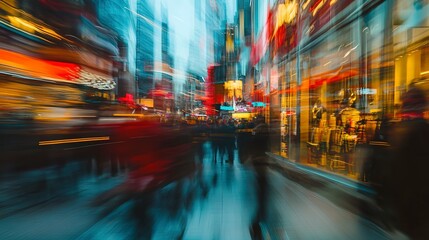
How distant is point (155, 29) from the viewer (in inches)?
492

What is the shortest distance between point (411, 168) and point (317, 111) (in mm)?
7898

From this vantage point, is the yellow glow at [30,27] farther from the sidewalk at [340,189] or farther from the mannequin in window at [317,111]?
the mannequin in window at [317,111]

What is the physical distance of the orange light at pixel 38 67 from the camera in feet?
21.3

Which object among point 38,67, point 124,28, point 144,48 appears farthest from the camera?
point 144,48

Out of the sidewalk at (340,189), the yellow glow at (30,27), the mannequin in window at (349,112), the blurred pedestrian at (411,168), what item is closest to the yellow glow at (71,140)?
the yellow glow at (30,27)

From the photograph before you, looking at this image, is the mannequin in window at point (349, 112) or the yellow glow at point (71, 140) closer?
the yellow glow at point (71, 140)

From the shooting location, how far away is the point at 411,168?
163 inches

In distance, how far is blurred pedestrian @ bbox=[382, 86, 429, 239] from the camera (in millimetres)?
4066

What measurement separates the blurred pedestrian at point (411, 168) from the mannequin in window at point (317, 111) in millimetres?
7214

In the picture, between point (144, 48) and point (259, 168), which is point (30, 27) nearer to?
point (144, 48)

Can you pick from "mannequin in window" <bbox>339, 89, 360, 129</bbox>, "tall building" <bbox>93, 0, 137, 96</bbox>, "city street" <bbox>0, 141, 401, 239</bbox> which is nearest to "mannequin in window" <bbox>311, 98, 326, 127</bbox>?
"mannequin in window" <bbox>339, 89, 360, 129</bbox>

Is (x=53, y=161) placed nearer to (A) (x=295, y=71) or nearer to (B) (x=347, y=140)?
(B) (x=347, y=140)

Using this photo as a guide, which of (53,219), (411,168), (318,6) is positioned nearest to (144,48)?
(318,6)

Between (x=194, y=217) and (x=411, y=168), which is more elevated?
(x=411, y=168)
